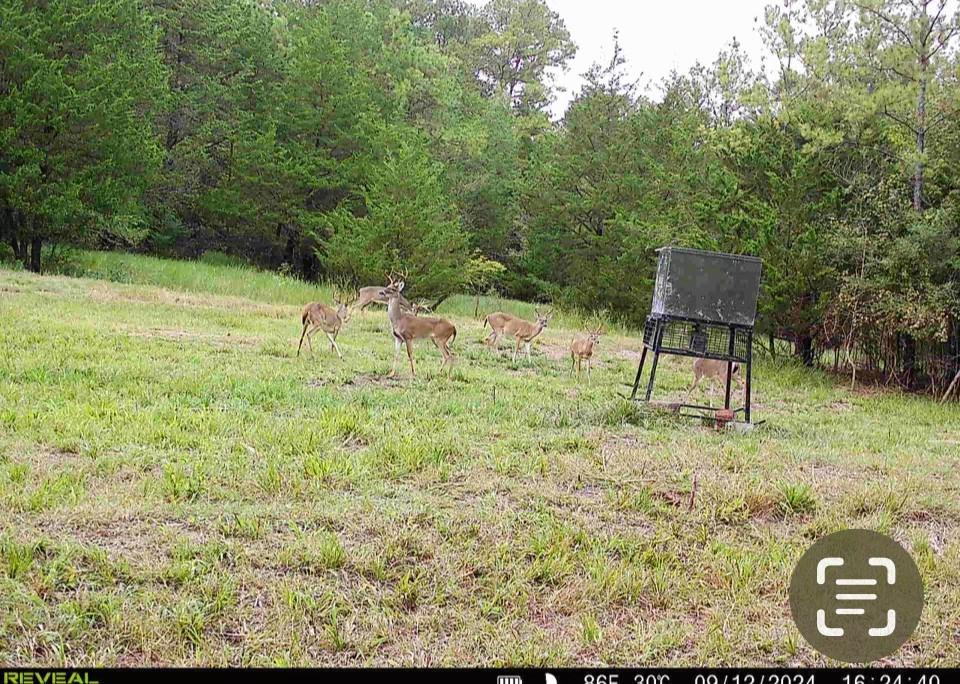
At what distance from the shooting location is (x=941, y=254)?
9766mm

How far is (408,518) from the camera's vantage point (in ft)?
12.1

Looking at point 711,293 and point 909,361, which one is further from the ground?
point 711,293

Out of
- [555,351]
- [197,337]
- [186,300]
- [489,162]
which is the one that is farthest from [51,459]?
[489,162]

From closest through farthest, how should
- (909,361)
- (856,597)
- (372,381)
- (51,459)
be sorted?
1. (856,597)
2. (51,459)
3. (372,381)
4. (909,361)

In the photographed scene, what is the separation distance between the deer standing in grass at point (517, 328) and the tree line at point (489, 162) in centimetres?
425

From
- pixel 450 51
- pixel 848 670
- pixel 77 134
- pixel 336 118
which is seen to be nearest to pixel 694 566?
pixel 848 670

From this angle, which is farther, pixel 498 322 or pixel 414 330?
pixel 498 322

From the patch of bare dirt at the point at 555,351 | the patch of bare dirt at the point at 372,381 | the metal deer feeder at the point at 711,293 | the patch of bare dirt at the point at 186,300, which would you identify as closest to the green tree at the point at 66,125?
the patch of bare dirt at the point at 186,300

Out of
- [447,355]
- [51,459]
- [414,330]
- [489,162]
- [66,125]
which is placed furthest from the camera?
[489,162]

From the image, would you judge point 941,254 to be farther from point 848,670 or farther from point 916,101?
point 848,670

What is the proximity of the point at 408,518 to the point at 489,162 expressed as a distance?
78.8 feet

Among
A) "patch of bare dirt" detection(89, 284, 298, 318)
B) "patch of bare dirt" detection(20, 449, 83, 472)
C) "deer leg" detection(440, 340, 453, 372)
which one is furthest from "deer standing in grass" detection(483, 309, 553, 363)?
"patch of bare dirt" detection(20, 449, 83, 472)

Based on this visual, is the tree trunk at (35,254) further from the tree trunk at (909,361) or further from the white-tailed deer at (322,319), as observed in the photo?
the tree trunk at (909,361)

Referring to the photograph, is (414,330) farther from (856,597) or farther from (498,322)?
(856,597)
